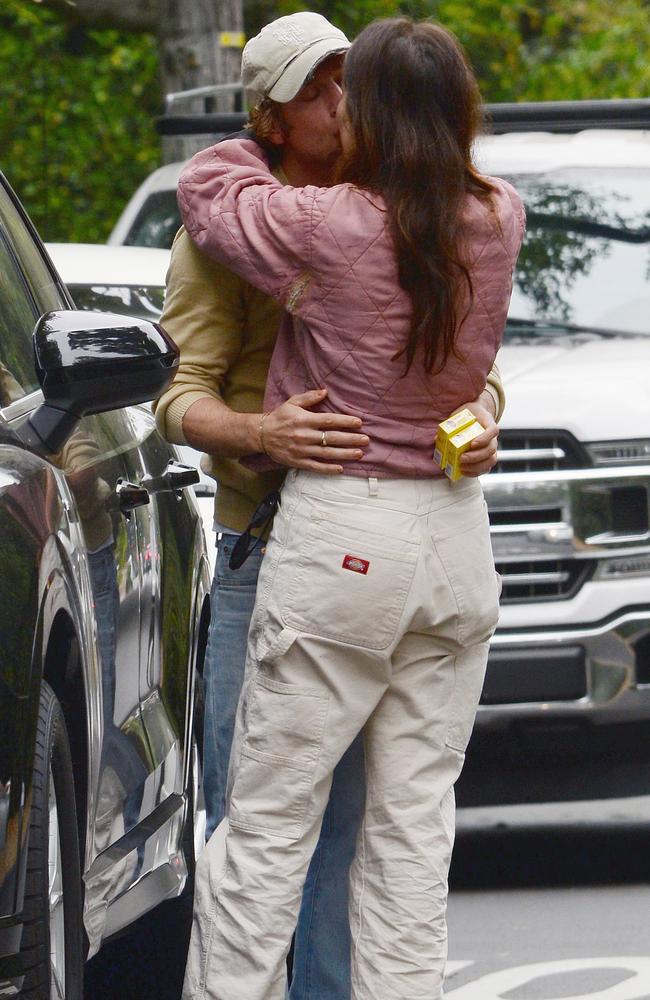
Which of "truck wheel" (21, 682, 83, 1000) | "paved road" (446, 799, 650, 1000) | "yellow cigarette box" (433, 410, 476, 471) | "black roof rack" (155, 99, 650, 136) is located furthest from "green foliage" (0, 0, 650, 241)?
"truck wheel" (21, 682, 83, 1000)

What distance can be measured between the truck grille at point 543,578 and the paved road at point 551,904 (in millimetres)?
825

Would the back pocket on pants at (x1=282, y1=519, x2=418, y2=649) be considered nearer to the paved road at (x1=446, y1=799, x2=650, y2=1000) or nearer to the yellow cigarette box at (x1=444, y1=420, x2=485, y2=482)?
the yellow cigarette box at (x1=444, y1=420, x2=485, y2=482)

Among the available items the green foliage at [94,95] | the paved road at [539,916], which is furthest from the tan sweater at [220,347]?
the green foliage at [94,95]

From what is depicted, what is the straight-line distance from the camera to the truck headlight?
5.68 metres

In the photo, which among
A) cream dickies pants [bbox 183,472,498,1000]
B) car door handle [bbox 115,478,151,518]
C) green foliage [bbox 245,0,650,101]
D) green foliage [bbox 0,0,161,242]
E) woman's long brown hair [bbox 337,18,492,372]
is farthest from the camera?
green foliage [bbox 0,0,161,242]

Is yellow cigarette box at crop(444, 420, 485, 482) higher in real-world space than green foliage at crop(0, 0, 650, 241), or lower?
higher

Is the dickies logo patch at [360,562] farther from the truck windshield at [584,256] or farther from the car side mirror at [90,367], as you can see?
the truck windshield at [584,256]

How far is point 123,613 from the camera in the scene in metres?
3.65

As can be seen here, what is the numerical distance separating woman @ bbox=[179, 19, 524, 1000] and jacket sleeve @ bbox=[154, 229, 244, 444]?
0.43 feet

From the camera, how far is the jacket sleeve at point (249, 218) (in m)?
3.17

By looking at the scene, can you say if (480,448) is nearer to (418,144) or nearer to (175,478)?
(418,144)

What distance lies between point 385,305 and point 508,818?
163 inches

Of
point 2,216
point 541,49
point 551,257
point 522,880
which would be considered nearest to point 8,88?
point 541,49

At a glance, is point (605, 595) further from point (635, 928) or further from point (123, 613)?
point (123, 613)
